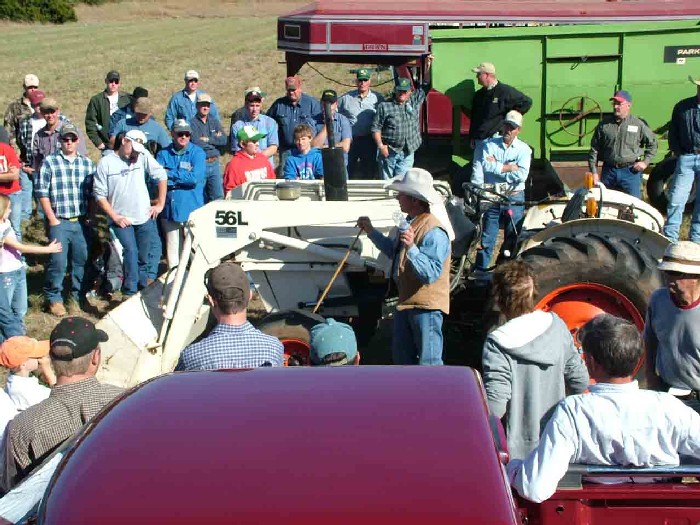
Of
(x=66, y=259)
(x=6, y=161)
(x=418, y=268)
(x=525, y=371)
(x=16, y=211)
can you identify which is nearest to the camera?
(x=525, y=371)

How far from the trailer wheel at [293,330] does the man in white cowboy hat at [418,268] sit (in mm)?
657

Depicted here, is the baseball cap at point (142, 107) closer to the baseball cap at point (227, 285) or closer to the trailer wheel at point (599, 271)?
the trailer wheel at point (599, 271)

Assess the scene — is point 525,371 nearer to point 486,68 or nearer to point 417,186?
point 417,186

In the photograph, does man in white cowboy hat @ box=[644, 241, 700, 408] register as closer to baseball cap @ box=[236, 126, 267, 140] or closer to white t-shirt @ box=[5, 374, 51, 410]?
white t-shirt @ box=[5, 374, 51, 410]

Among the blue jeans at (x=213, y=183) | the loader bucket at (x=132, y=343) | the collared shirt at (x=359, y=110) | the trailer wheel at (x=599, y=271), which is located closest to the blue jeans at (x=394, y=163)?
the collared shirt at (x=359, y=110)

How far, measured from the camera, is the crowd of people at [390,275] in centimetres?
387

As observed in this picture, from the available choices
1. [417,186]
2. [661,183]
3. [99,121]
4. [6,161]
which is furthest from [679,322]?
[99,121]

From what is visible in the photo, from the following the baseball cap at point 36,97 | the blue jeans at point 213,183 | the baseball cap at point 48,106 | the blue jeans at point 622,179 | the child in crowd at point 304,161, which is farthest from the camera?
the blue jeans at point 213,183

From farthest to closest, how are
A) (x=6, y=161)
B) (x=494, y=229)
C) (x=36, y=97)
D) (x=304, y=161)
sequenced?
(x=36, y=97), (x=6, y=161), (x=304, y=161), (x=494, y=229)

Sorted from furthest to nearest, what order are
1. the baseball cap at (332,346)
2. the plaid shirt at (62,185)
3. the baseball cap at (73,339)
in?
the plaid shirt at (62,185) → the baseball cap at (332,346) → the baseball cap at (73,339)

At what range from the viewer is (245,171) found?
32.4ft

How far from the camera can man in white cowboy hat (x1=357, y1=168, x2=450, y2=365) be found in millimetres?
6609

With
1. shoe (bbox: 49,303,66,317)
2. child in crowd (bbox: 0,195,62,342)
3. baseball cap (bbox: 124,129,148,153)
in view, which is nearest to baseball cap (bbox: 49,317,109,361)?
child in crowd (bbox: 0,195,62,342)

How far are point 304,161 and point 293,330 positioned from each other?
259 cm
